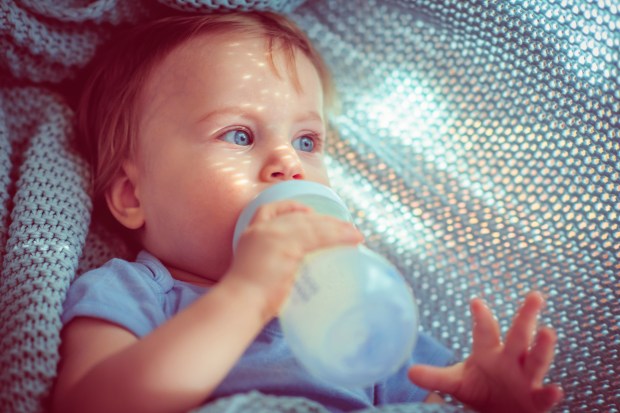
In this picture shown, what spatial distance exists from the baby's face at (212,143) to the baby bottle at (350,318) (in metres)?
0.24

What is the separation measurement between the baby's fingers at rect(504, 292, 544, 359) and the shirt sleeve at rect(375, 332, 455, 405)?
0.27 metres

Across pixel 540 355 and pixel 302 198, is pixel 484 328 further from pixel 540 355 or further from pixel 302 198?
pixel 302 198

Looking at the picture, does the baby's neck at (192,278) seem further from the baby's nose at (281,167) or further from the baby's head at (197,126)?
the baby's nose at (281,167)

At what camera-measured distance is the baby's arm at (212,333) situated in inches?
25.9

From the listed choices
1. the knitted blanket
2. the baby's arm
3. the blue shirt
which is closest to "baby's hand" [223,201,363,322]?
the baby's arm

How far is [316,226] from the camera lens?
68 cm

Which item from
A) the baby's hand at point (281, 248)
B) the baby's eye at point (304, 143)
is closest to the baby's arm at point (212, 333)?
the baby's hand at point (281, 248)

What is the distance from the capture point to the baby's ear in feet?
3.26

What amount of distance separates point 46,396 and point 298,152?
0.48 m

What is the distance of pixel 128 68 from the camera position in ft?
3.39

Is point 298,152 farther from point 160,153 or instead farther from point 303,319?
point 303,319

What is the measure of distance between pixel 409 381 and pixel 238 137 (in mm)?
455

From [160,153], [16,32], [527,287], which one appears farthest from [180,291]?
[527,287]

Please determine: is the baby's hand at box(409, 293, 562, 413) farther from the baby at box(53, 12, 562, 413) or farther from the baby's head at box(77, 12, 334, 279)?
the baby's head at box(77, 12, 334, 279)
